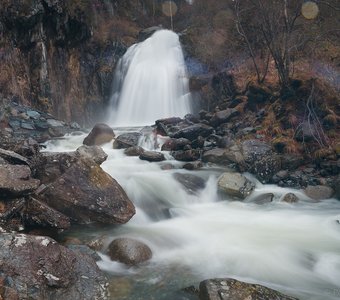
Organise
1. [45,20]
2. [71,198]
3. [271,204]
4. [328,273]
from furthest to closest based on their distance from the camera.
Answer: [45,20] → [271,204] → [71,198] → [328,273]

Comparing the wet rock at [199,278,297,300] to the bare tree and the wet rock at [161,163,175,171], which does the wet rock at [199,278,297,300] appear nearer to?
the wet rock at [161,163,175,171]

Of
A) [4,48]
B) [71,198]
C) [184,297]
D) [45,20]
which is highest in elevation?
[45,20]

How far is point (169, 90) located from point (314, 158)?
1214 cm

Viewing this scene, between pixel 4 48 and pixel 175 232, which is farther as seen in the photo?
pixel 4 48

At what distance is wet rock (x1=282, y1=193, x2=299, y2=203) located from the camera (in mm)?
9297

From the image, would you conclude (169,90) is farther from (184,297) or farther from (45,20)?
(184,297)

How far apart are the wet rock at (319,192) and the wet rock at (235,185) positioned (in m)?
1.53

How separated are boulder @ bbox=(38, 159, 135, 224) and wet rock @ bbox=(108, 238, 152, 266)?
3.65ft

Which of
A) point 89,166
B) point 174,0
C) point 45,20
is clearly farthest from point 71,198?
point 174,0

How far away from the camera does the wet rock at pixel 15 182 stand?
20.7 ft

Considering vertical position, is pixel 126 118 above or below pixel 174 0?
below

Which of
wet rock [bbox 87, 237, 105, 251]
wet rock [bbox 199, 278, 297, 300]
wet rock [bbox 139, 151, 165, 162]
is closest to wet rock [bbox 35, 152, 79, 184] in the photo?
wet rock [bbox 87, 237, 105, 251]

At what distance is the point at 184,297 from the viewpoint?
4.94 meters

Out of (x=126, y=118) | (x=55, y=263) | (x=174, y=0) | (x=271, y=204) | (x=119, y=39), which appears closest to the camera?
(x=55, y=263)
